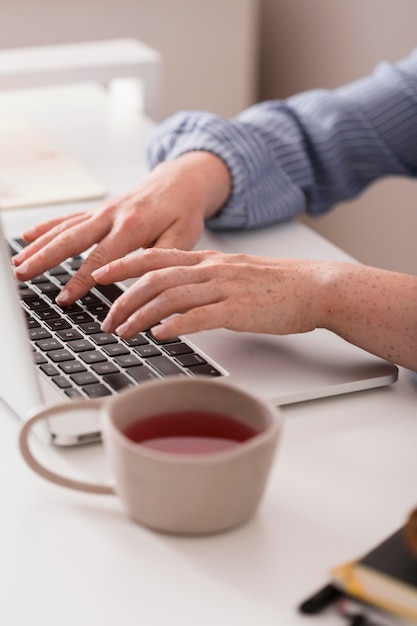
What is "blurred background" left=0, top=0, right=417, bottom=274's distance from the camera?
221 cm

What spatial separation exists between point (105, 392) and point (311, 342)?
0.21 m

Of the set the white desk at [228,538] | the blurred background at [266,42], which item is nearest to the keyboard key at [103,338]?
the white desk at [228,538]

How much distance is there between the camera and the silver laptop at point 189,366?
68 cm

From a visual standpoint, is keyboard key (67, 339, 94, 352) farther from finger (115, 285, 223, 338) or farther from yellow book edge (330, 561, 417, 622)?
yellow book edge (330, 561, 417, 622)

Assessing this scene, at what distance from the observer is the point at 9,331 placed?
2.22ft

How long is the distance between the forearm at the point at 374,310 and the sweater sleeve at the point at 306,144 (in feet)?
0.89

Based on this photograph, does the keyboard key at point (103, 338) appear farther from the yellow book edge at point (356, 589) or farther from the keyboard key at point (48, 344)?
the yellow book edge at point (356, 589)

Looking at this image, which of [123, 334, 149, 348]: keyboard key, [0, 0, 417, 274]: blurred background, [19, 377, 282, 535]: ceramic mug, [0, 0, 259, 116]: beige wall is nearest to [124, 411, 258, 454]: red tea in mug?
[19, 377, 282, 535]: ceramic mug

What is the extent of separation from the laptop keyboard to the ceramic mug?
138 millimetres

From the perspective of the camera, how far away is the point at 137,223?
961mm

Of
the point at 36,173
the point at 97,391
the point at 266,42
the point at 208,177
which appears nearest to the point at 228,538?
the point at 97,391

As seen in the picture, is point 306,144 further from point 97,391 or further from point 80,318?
point 97,391

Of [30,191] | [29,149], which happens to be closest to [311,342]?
[30,191]

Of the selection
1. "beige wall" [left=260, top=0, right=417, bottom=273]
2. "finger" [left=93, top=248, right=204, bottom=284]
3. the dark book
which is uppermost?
"finger" [left=93, top=248, right=204, bottom=284]
